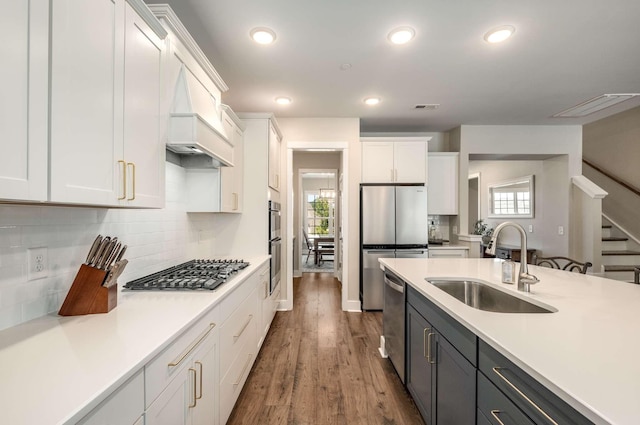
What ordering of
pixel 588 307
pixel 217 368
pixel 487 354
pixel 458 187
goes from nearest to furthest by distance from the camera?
pixel 487 354
pixel 588 307
pixel 217 368
pixel 458 187

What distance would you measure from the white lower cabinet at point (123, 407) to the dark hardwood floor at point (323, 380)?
1195 mm

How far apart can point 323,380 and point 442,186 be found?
3.32 meters

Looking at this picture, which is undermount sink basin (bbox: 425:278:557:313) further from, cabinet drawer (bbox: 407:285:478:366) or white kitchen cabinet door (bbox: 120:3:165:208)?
white kitchen cabinet door (bbox: 120:3:165:208)

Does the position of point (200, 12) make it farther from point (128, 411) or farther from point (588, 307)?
point (588, 307)

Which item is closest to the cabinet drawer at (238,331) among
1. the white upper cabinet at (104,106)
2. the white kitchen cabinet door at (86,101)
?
the white upper cabinet at (104,106)

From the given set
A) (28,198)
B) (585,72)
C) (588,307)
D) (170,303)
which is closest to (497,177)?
(585,72)

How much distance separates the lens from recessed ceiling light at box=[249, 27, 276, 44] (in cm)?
214

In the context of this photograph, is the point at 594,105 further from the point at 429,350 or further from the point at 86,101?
the point at 86,101

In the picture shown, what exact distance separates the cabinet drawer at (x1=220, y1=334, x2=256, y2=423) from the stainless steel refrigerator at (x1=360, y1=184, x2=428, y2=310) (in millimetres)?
2079

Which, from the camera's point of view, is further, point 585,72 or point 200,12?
point 585,72

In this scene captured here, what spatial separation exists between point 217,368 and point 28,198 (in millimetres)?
1144

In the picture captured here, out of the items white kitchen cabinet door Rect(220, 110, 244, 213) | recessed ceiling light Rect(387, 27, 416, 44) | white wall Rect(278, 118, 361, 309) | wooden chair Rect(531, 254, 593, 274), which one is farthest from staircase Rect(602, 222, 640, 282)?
white kitchen cabinet door Rect(220, 110, 244, 213)

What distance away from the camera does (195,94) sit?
1.87 metres

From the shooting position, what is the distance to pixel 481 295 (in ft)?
6.11
